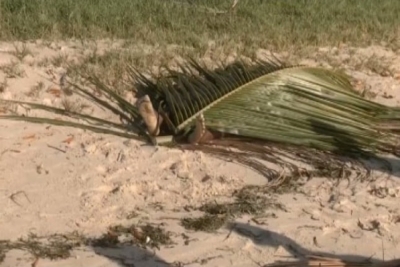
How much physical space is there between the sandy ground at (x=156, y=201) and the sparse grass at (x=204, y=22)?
152cm

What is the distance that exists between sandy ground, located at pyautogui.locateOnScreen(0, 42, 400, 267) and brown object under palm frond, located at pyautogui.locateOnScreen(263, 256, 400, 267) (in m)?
0.11

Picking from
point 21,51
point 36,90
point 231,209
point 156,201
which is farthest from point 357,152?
point 21,51

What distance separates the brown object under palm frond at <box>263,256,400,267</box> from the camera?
13.9 feet

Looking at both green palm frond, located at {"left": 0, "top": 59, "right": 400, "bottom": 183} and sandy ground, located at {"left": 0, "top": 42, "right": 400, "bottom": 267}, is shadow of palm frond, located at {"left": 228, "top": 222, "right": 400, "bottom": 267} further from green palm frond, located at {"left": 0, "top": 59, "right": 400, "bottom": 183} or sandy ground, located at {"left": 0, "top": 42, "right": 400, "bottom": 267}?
green palm frond, located at {"left": 0, "top": 59, "right": 400, "bottom": 183}

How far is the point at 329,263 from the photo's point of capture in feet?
14.0

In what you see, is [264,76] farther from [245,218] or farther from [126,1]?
[126,1]

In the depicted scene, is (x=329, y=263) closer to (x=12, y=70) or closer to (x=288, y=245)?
(x=288, y=245)

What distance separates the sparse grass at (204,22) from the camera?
25.2ft

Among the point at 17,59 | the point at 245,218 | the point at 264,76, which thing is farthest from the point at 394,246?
the point at 17,59

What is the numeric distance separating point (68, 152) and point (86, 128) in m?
0.36

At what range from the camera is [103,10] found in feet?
27.2

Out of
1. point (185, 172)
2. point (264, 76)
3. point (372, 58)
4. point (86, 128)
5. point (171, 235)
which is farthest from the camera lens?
point (372, 58)

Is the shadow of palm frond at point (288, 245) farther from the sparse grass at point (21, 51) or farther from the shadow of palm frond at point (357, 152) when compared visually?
the sparse grass at point (21, 51)

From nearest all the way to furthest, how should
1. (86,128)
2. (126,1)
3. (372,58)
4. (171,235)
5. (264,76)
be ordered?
1. (171,235)
2. (86,128)
3. (264,76)
4. (372,58)
5. (126,1)
